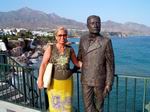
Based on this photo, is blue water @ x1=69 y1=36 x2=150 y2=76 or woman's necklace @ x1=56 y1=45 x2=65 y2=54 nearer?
woman's necklace @ x1=56 y1=45 x2=65 y2=54

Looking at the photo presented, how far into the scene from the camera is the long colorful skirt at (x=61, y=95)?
12.4 ft

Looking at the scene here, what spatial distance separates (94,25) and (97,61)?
480mm

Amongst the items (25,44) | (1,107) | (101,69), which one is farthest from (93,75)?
(25,44)

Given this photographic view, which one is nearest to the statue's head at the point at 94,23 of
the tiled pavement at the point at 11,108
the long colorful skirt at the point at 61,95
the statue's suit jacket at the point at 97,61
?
the statue's suit jacket at the point at 97,61

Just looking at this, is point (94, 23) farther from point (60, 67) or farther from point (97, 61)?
point (60, 67)

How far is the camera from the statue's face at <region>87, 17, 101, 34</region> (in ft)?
11.6

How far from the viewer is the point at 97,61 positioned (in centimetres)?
359

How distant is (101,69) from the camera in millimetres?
3613

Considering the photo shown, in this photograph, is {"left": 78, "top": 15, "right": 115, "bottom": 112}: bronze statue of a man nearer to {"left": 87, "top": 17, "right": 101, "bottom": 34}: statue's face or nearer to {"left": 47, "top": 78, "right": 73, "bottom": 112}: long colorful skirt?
{"left": 87, "top": 17, "right": 101, "bottom": 34}: statue's face

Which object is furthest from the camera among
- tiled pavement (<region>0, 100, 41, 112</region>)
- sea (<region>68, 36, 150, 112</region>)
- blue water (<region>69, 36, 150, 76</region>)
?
blue water (<region>69, 36, 150, 76</region>)

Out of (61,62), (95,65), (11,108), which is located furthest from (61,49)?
(11,108)

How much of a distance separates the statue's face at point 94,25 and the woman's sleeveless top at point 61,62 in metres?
0.43

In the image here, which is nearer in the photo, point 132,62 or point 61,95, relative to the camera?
point 61,95

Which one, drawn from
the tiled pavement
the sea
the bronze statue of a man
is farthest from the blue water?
the bronze statue of a man
